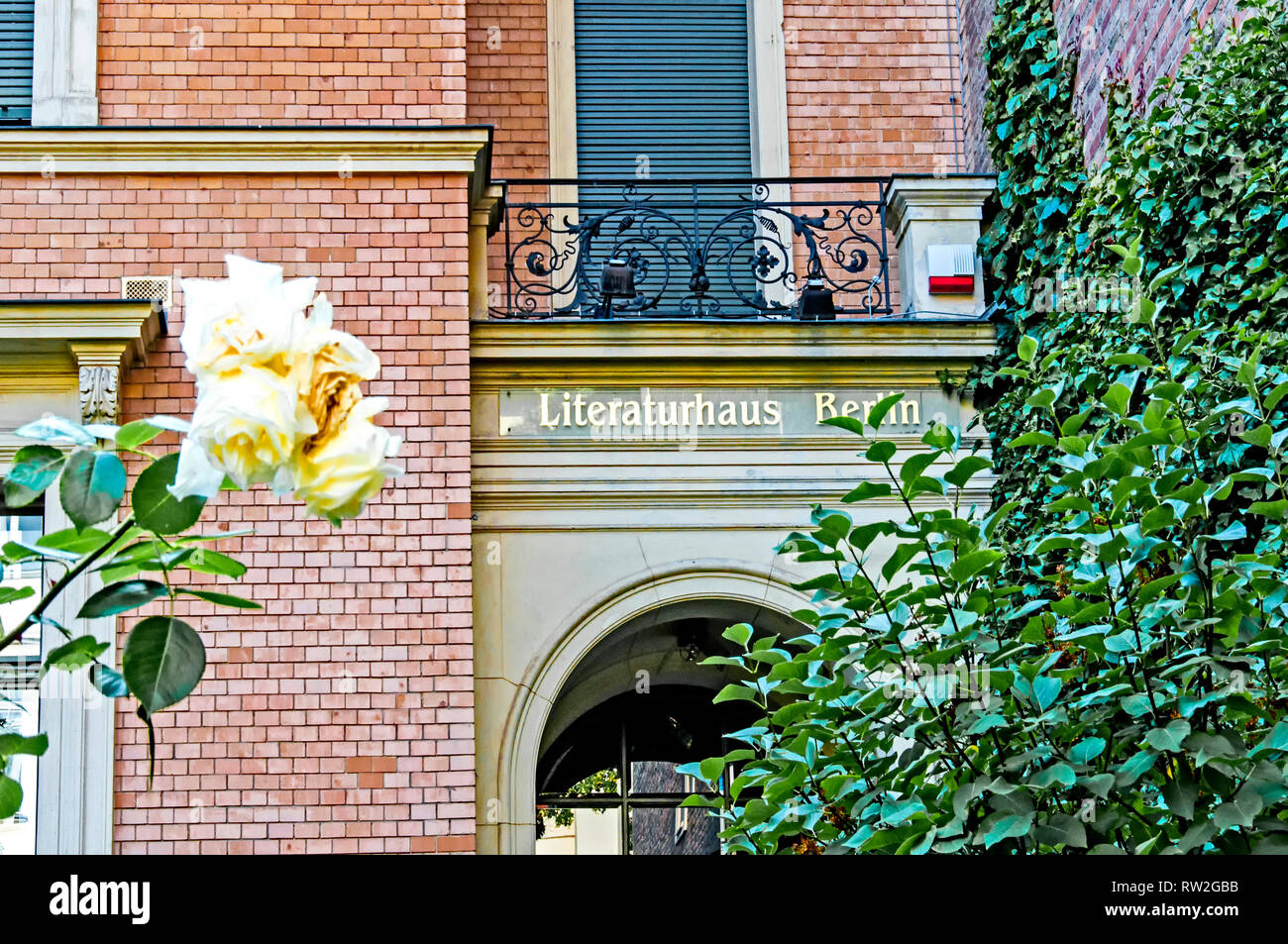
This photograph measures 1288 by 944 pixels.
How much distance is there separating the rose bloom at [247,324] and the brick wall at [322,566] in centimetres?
714

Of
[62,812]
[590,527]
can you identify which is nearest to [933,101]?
[590,527]

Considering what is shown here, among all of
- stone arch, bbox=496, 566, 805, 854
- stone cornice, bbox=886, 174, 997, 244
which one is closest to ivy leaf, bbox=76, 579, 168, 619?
stone arch, bbox=496, 566, 805, 854

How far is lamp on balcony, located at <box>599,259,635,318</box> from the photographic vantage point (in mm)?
9906

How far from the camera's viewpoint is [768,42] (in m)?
11.5

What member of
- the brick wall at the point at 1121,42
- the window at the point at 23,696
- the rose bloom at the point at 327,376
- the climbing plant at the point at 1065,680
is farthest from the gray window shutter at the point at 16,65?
the rose bloom at the point at 327,376

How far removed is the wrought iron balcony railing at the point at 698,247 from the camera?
9.98 meters

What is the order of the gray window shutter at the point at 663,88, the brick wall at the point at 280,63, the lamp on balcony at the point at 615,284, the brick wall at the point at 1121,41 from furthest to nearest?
1. the gray window shutter at the point at 663,88
2. the lamp on balcony at the point at 615,284
3. the brick wall at the point at 280,63
4. the brick wall at the point at 1121,41

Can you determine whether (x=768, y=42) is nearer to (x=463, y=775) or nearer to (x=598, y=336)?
(x=598, y=336)

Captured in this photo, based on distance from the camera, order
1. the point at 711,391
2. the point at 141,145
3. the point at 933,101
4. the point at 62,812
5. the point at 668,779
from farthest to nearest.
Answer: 1. the point at 668,779
2. the point at 933,101
3. the point at 711,391
4. the point at 141,145
5. the point at 62,812

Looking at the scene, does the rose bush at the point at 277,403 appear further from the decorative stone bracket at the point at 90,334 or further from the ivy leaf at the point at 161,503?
the decorative stone bracket at the point at 90,334

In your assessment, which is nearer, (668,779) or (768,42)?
(768,42)

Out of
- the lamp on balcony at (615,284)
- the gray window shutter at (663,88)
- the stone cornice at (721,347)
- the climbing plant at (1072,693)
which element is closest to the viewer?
the climbing plant at (1072,693)
